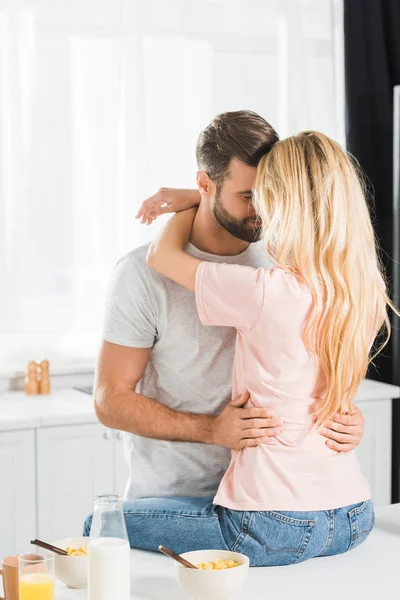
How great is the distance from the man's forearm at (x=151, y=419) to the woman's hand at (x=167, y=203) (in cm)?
43

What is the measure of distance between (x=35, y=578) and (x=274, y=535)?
501 millimetres

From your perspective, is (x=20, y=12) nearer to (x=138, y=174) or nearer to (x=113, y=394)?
(x=138, y=174)

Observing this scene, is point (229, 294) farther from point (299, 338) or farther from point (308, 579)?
point (308, 579)

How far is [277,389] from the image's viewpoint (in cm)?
173

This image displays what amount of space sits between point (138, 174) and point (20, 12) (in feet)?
2.45

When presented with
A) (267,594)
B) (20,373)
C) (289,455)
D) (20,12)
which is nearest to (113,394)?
(289,455)

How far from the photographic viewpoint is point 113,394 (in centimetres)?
197

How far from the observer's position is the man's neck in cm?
210

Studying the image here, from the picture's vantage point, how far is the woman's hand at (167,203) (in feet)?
6.98

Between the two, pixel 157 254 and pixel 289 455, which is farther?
pixel 157 254

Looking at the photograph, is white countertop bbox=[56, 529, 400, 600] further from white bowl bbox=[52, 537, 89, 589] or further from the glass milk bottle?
the glass milk bottle

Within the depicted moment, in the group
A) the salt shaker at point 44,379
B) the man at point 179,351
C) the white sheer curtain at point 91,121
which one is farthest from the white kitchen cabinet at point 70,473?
the man at point 179,351

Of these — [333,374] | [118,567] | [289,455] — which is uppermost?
[333,374]

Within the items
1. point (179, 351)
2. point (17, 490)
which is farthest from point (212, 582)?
point (17, 490)
